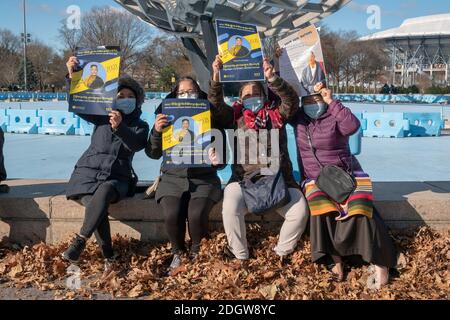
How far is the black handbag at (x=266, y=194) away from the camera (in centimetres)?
338

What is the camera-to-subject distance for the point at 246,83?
3.69 meters

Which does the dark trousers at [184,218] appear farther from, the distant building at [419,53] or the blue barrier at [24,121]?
the distant building at [419,53]

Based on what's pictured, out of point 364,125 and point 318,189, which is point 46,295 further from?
point 364,125

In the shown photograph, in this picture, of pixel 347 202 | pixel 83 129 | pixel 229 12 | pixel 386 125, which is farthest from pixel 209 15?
pixel 347 202

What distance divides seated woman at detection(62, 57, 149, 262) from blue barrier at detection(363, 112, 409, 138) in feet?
34.8

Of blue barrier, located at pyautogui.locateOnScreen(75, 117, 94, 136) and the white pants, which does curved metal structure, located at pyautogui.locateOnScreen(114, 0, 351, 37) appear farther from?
the white pants

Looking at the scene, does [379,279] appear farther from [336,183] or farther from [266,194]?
[266,194]

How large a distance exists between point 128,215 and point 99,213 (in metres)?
0.51

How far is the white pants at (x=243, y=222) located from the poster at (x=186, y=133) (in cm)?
39

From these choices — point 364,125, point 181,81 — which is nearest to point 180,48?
point 364,125

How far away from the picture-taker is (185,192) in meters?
3.57

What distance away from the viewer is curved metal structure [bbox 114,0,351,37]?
15.4 metres

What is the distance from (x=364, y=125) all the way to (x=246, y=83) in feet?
35.1

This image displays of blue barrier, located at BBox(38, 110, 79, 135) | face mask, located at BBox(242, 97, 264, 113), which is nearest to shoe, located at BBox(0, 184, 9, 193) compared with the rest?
face mask, located at BBox(242, 97, 264, 113)
